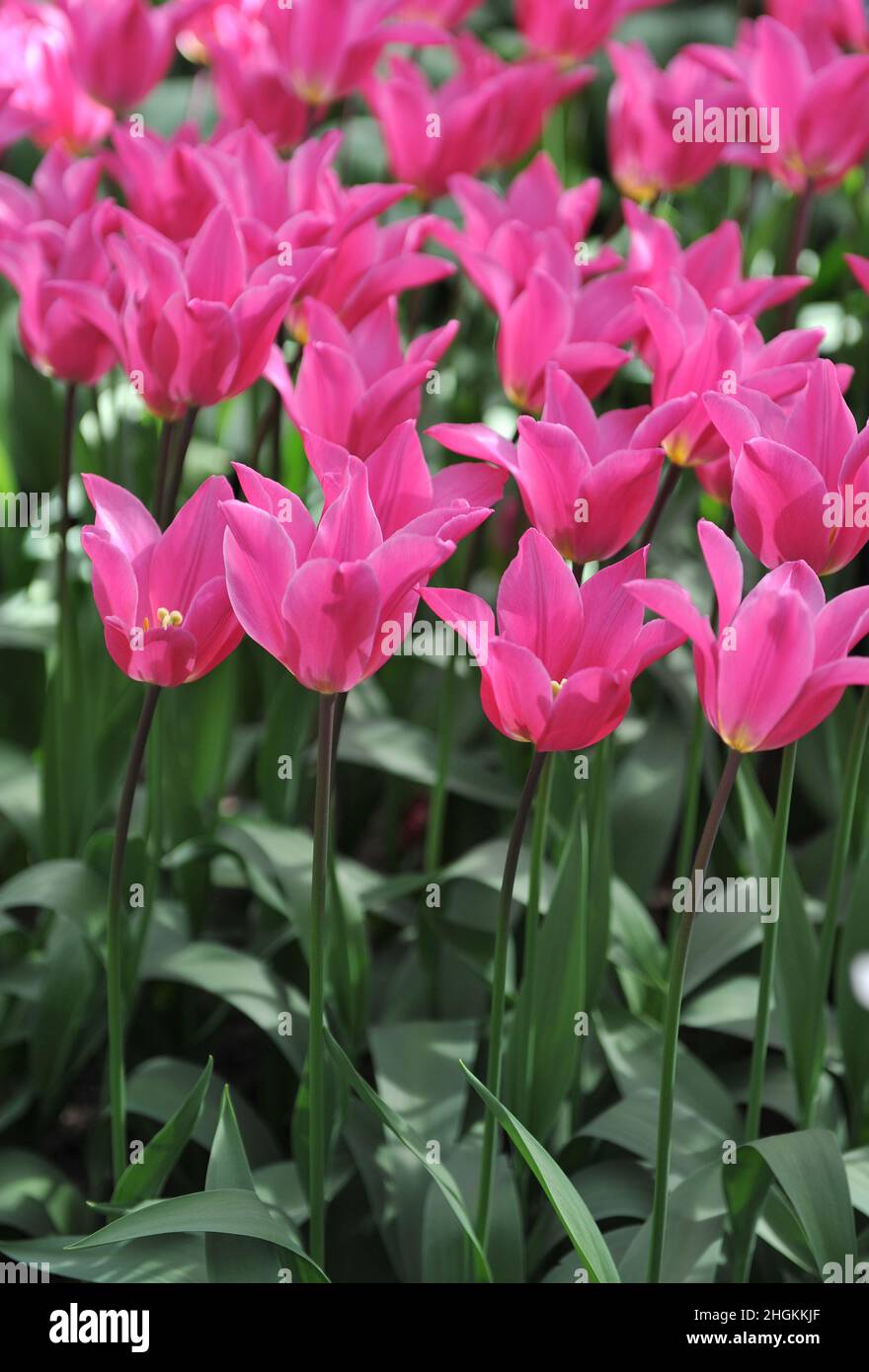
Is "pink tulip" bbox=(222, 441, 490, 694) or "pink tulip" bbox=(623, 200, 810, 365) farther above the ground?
"pink tulip" bbox=(623, 200, 810, 365)

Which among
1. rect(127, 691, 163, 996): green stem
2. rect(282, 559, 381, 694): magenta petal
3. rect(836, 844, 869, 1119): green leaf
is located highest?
rect(282, 559, 381, 694): magenta petal

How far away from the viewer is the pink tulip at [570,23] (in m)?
2.35

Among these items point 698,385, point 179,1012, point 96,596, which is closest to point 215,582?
point 96,596

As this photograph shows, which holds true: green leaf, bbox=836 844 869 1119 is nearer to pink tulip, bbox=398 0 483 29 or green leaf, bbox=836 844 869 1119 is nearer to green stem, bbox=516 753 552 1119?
green stem, bbox=516 753 552 1119

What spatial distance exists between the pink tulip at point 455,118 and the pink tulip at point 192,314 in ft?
2.13

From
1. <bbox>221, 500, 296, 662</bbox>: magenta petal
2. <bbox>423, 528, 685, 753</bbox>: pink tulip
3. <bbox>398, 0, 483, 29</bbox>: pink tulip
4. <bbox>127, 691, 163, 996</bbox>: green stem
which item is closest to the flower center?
<bbox>221, 500, 296, 662</bbox>: magenta petal

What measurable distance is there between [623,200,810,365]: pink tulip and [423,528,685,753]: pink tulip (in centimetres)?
42

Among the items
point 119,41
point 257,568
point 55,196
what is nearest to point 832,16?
point 119,41

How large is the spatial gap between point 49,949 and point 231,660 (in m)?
0.41

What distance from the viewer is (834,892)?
132 cm

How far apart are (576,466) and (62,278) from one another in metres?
0.60

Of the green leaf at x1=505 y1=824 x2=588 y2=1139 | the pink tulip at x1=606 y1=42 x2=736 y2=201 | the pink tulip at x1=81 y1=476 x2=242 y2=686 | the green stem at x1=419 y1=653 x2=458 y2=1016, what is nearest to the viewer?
the pink tulip at x1=81 y1=476 x2=242 y2=686

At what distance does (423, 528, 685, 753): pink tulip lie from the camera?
0.99m

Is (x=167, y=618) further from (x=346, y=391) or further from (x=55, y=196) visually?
(x=55, y=196)
